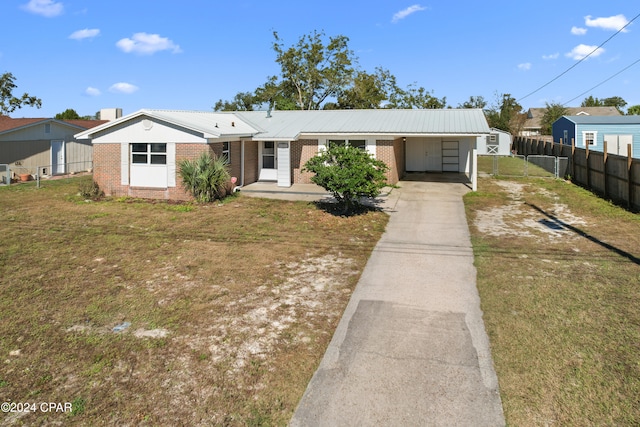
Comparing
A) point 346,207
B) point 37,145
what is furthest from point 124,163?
point 37,145

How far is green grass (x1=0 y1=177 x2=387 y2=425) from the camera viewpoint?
463cm

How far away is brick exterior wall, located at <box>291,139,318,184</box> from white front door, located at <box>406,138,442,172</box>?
28.0 feet

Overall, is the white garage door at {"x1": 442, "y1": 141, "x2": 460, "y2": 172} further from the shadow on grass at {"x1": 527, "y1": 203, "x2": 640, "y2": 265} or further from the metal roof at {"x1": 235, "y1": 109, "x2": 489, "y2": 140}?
the shadow on grass at {"x1": 527, "y1": 203, "x2": 640, "y2": 265}

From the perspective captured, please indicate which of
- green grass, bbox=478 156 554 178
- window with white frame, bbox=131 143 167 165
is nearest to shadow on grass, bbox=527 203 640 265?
green grass, bbox=478 156 554 178

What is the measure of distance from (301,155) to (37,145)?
57.9 feet

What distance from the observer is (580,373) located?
4.94 metres

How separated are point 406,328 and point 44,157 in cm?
2836

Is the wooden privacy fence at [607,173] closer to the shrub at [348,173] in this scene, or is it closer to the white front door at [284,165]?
the shrub at [348,173]

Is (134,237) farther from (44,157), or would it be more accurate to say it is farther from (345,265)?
(44,157)

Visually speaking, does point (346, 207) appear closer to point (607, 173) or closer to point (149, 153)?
point (149, 153)

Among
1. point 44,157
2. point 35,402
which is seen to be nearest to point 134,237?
point 35,402

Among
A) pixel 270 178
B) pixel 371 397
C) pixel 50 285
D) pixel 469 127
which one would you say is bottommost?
pixel 371 397

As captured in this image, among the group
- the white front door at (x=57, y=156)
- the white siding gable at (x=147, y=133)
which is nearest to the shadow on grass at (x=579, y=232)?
the white siding gable at (x=147, y=133)

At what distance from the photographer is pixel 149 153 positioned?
58.3 ft
